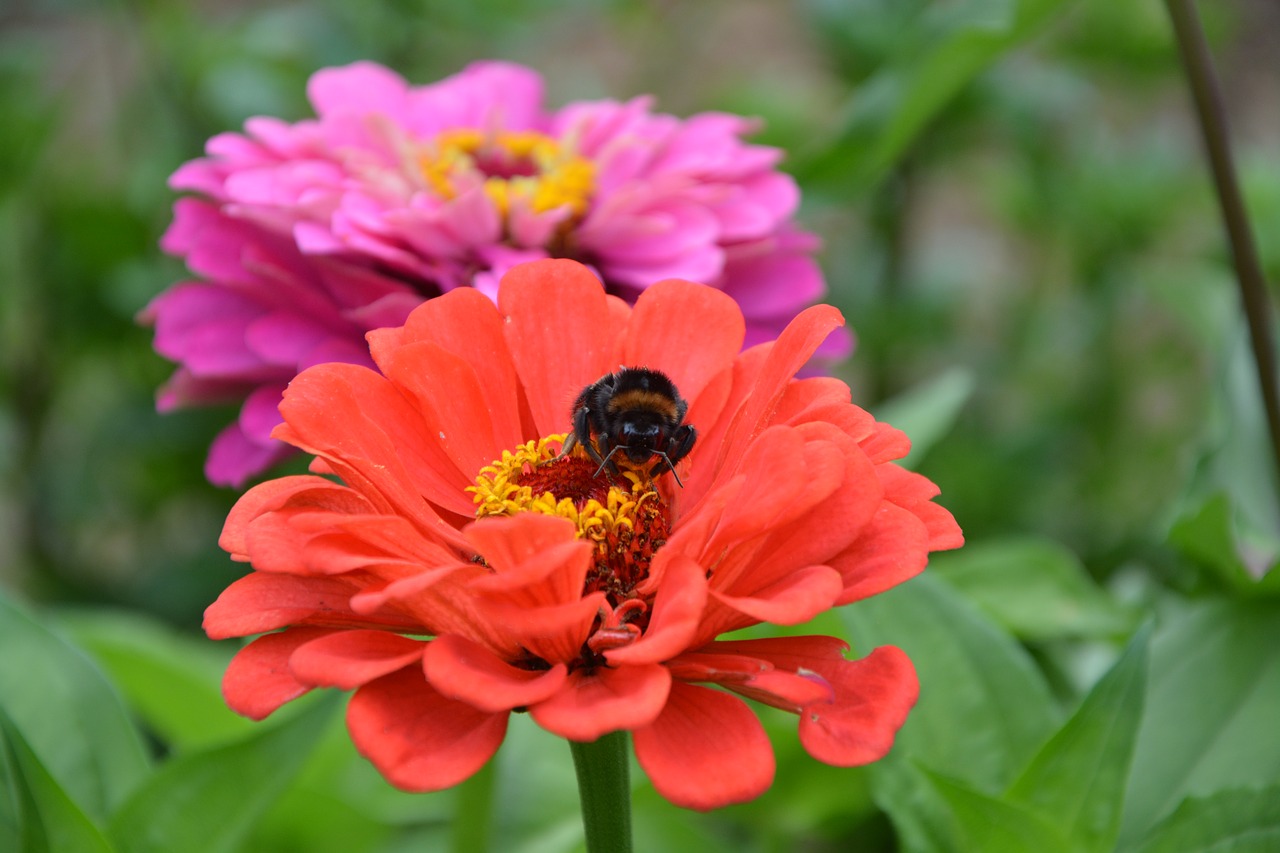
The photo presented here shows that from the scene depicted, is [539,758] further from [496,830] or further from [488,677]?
[488,677]

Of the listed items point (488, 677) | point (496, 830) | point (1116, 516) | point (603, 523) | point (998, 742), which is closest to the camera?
point (488, 677)

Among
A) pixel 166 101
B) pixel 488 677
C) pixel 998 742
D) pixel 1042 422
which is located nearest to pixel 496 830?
pixel 998 742

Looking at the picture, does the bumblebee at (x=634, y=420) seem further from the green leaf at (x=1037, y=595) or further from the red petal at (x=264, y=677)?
the green leaf at (x=1037, y=595)

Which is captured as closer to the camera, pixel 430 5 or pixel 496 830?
pixel 496 830

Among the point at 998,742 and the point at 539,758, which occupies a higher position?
the point at 998,742

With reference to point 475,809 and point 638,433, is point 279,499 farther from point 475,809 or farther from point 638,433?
point 475,809

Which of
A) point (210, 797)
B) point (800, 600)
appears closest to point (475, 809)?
point (210, 797)

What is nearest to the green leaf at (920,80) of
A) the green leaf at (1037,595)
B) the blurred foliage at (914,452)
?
the blurred foliage at (914,452)
